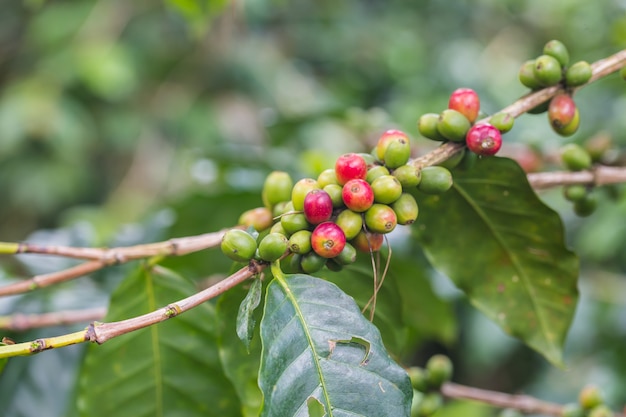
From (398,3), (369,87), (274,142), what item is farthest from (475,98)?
(398,3)

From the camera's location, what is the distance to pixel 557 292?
83 cm

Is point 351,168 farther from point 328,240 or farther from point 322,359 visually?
point 322,359

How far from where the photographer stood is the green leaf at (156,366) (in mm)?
826

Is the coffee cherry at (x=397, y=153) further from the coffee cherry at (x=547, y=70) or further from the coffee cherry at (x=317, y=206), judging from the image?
the coffee cherry at (x=547, y=70)

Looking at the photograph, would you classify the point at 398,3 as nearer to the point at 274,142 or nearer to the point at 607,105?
the point at 607,105

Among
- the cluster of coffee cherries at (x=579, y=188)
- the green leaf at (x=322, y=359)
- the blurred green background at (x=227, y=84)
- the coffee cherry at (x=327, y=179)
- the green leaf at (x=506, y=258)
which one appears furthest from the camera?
the blurred green background at (x=227, y=84)

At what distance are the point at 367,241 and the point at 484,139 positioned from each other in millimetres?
167

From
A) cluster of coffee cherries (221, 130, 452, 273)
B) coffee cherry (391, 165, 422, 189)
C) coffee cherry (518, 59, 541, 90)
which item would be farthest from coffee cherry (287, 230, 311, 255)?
coffee cherry (518, 59, 541, 90)

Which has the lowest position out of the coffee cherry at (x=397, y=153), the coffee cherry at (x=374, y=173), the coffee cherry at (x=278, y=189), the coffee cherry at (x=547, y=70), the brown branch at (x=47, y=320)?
the coffee cherry at (x=374, y=173)

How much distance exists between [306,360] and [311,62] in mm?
4541

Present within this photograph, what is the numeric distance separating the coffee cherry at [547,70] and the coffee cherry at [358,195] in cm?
27

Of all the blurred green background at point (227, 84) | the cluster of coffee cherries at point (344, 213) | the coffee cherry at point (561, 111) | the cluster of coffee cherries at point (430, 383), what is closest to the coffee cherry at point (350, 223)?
the cluster of coffee cherries at point (344, 213)

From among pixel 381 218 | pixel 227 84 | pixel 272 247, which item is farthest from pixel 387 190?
pixel 227 84

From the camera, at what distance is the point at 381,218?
0.63m
